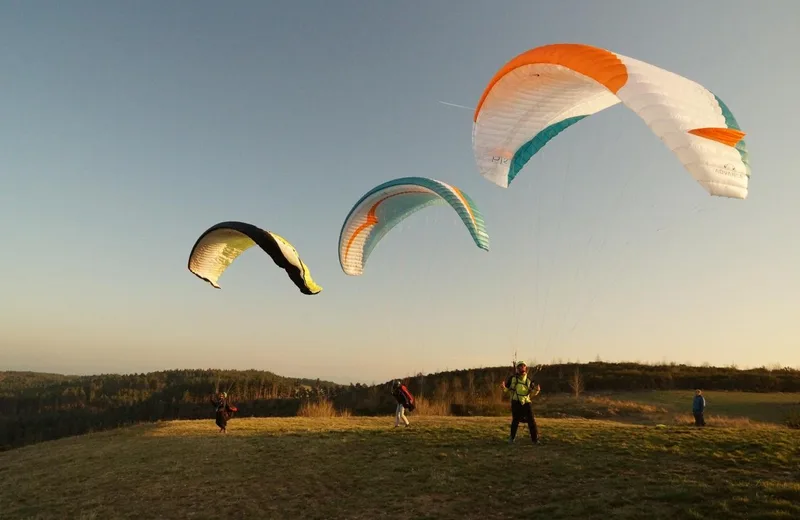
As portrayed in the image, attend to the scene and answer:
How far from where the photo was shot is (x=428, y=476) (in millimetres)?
9773

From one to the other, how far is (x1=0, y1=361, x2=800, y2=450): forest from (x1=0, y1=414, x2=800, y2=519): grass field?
2.49 m

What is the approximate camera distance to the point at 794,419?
1554 centimetres

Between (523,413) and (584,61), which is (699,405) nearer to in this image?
(523,413)

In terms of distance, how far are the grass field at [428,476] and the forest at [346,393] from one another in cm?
249

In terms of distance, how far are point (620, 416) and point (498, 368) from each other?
24144 mm

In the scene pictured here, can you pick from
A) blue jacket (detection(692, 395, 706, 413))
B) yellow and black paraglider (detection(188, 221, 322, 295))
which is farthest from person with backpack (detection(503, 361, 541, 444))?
blue jacket (detection(692, 395, 706, 413))

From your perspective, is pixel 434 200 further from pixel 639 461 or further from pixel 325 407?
pixel 325 407

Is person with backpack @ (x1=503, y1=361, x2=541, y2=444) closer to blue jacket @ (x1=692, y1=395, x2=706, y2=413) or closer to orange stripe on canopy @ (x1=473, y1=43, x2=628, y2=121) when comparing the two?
orange stripe on canopy @ (x1=473, y1=43, x2=628, y2=121)

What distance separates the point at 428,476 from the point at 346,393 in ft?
113

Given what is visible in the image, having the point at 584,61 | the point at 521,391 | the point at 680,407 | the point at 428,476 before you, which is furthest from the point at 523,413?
the point at 680,407

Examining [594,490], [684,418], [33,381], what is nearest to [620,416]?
[684,418]

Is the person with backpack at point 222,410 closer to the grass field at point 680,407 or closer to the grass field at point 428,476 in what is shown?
the grass field at point 428,476

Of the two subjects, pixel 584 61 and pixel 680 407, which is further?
pixel 680 407

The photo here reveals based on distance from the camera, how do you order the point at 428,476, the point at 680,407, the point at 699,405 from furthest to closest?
1. the point at 680,407
2. the point at 699,405
3. the point at 428,476
